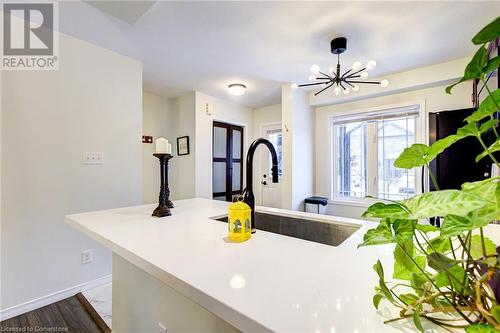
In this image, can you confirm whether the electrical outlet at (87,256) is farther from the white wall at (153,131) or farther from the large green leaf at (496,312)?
the large green leaf at (496,312)

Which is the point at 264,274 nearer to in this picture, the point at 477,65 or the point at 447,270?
the point at 447,270

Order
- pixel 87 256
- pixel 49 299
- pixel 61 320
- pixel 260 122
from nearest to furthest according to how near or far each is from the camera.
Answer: pixel 61 320 < pixel 49 299 < pixel 87 256 < pixel 260 122

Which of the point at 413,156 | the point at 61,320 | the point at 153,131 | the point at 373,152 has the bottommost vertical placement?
the point at 61,320

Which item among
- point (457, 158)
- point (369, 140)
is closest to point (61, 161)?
point (457, 158)

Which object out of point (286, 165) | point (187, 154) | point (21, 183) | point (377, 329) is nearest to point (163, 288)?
point (377, 329)

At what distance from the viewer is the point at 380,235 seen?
0.42 m

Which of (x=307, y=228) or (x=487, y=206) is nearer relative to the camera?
(x=487, y=206)

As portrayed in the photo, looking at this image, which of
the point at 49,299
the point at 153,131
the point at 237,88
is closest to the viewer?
the point at 49,299

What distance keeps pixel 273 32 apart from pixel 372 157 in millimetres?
2525

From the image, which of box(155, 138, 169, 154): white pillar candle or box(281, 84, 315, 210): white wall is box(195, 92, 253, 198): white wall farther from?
box(155, 138, 169, 154): white pillar candle

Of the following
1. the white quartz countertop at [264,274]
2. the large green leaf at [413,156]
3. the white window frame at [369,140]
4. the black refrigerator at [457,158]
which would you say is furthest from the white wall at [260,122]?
the large green leaf at [413,156]

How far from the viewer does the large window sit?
337cm

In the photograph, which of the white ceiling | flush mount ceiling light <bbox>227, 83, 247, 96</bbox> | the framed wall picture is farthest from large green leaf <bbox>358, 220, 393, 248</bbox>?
the framed wall picture

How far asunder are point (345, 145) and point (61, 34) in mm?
3948
